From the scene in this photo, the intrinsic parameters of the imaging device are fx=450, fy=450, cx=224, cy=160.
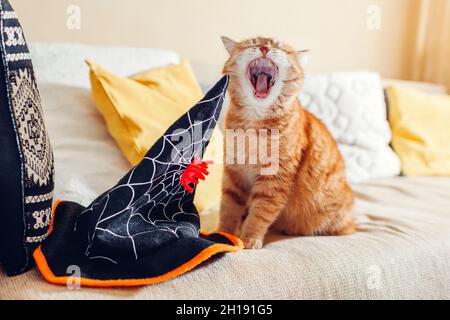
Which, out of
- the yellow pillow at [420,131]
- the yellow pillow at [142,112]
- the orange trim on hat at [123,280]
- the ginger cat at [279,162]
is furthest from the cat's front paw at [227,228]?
the yellow pillow at [420,131]

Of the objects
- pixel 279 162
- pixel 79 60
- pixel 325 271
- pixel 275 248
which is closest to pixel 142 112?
pixel 79 60

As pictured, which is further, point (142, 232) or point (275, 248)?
point (275, 248)

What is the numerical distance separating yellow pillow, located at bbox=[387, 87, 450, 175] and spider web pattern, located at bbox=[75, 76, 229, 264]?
133cm

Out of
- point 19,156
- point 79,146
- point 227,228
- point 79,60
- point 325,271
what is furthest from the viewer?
point 79,60

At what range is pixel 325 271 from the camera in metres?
0.92

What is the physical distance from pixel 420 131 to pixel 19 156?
5.58 ft

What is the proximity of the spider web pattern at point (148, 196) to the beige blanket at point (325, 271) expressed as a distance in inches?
3.1

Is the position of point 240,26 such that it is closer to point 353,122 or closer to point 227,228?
point 353,122

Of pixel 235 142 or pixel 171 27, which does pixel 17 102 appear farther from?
pixel 171 27

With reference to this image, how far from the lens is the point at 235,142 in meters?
1.09

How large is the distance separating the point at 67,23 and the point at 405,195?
138 centimetres

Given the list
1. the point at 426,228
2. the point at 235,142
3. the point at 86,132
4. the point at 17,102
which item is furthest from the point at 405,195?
the point at 17,102

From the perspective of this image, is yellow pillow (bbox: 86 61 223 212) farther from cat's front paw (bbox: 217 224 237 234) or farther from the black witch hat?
the black witch hat

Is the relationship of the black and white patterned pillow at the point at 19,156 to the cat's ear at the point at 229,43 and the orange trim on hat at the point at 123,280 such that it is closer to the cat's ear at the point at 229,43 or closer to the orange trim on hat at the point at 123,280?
the orange trim on hat at the point at 123,280
